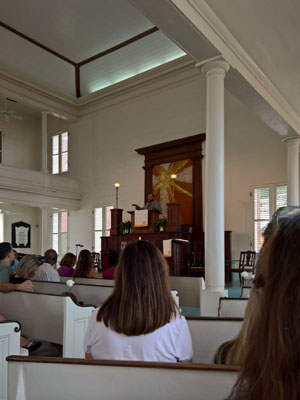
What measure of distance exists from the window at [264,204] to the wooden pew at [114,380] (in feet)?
30.2

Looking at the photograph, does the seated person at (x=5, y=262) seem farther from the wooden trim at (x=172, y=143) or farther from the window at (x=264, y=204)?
the wooden trim at (x=172, y=143)

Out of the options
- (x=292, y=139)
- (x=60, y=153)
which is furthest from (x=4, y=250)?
(x=60, y=153)

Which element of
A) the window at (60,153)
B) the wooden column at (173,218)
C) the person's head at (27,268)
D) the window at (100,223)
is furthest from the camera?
the window at (60,153)

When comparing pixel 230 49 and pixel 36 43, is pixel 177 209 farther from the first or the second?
pixel 36 43

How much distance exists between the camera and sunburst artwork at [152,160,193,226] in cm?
1184

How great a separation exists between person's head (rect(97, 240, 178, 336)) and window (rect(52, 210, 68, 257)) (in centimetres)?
1409

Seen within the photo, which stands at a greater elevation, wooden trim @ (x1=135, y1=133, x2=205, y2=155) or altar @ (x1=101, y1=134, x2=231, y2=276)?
wooden trim @ (x1=135, y1=133, x2=205, y2=155)

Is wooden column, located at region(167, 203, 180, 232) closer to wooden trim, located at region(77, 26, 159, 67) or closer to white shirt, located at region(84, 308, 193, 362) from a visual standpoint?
wooden trim, located at region(77, 26, 159, 67)

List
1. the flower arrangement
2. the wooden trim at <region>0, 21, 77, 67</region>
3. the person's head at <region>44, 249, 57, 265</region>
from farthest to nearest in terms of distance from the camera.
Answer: the wooden trim at <region>0, 21, 77, 67</region>
the flower arrangement
the person's head at <region>44, 249, 57, 265</region>

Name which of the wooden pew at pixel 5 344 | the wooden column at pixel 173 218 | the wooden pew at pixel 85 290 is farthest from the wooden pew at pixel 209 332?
the wooden column at pixel 173 218

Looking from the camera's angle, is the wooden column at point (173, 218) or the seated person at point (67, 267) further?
the wooden column at point (173, 218)

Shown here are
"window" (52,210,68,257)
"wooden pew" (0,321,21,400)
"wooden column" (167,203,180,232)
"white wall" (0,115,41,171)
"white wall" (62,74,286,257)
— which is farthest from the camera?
"white wall" (0,115,41,171)

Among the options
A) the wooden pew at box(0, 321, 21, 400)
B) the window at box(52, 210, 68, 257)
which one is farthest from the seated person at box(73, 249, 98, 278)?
the window at box(52, 210, 68, 257)

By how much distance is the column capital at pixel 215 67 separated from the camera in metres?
5.30
